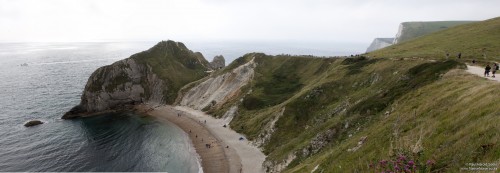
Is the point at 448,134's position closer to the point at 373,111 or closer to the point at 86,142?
the point at 373,111

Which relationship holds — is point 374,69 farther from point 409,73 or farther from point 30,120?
point 30,120

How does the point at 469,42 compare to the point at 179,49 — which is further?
the point at 179,49

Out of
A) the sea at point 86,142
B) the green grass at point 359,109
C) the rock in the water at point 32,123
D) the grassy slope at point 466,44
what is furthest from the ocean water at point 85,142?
the grassy slope at point 466,44

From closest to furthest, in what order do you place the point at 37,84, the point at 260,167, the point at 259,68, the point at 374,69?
the point at 260,167 → the point at 374,69 → the point at 259,68 → the point at 37,84

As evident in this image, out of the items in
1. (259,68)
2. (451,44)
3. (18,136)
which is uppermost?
(451,44)

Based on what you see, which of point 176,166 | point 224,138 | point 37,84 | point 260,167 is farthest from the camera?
point 37,84

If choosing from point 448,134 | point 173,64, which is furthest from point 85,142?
point 448,134

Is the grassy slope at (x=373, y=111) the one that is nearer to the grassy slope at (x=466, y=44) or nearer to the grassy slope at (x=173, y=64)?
the grassy slope at (x=466, y=44)

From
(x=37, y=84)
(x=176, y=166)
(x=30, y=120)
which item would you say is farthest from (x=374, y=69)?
(x=37, y=84)
